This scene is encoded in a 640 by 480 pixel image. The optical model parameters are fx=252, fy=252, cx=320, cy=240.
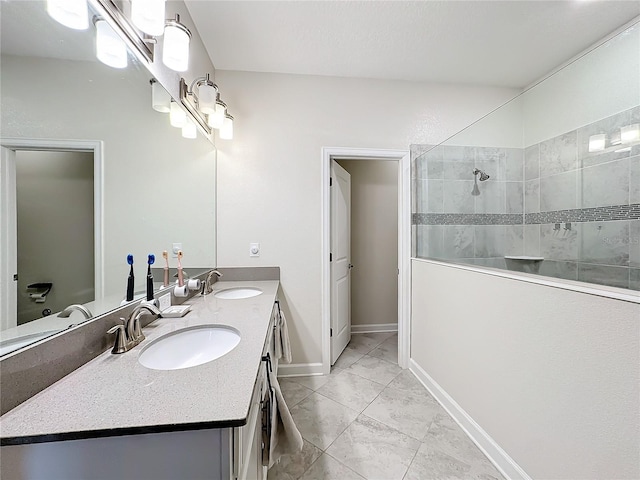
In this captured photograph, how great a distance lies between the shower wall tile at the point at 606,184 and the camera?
1.51m

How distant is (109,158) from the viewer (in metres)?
0.94

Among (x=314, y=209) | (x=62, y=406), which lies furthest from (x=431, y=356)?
(x=62, y=406)

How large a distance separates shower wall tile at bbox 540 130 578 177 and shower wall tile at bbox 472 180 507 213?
325 millimetres

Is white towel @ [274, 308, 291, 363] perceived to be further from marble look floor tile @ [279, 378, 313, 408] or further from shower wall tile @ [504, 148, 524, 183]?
shower wall tile @ [504, 148, 524, 183]

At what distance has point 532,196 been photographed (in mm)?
2250

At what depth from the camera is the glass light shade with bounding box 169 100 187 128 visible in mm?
1458

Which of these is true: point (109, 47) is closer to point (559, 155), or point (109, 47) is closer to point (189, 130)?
point (189, 130)

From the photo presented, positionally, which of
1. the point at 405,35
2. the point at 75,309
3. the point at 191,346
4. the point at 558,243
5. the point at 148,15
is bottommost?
the point at 191,346

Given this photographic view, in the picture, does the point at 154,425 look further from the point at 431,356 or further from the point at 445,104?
the point at 445,104

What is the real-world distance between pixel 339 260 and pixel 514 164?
1.87m

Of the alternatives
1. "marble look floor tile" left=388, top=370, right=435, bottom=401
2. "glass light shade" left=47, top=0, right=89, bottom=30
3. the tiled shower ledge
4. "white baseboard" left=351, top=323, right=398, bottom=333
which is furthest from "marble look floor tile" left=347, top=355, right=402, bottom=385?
"glass light shade" left=47, top=0, right=89, bottom=30

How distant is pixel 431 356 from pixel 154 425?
205cm

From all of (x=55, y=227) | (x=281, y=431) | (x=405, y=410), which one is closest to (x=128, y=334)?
(x=55, y=227)

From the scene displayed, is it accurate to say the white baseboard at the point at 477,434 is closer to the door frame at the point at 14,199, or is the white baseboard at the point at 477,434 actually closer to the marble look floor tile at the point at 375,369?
the marble look floor tile at the point at 375,369
